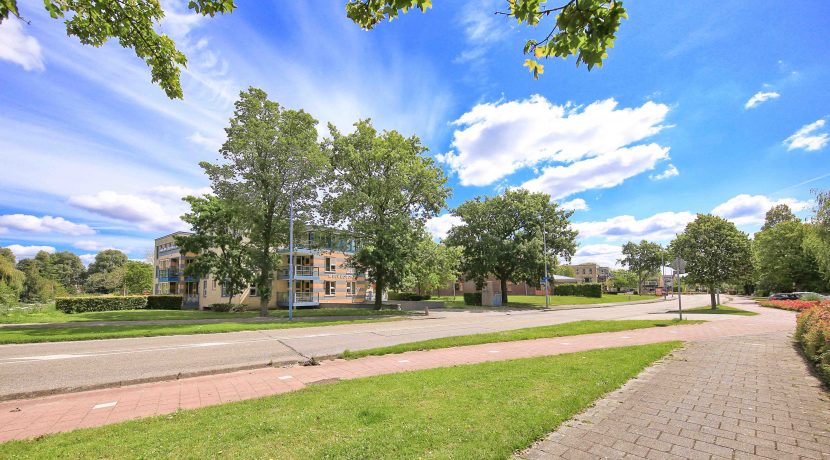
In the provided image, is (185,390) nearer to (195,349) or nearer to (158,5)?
(195,349)

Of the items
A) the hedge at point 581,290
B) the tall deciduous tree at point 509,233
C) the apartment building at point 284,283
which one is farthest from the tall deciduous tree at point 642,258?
the apartment building at point 284,283

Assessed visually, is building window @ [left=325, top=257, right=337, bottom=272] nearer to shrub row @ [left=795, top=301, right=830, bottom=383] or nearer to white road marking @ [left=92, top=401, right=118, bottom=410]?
white road marking @ [left=92, top=401, right=118, bottom=410]

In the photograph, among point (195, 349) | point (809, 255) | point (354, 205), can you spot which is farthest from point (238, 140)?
point (809, 255)

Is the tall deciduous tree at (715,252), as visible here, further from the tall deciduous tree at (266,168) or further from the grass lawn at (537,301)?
the tall deciduous tree at (266,168)

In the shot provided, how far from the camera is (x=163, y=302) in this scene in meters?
38.1

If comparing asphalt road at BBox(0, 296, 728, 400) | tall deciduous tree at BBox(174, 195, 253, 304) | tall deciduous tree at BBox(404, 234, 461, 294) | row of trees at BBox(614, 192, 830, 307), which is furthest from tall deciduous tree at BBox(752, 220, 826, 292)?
A: tall deciduous tree at BBox(174, 195, 253, 304)

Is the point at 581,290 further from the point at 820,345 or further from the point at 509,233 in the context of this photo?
the point at 820,345

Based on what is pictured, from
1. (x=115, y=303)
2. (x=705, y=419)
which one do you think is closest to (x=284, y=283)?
(x=115, y=303)

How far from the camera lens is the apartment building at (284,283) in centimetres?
4212

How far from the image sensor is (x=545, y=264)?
39.3 metres

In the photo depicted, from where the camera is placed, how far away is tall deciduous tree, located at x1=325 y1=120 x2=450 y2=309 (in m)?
26.7

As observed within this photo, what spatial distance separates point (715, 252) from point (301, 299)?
126 ft

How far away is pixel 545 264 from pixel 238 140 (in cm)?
3007

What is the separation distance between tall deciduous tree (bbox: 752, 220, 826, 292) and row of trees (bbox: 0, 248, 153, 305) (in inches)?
2914
